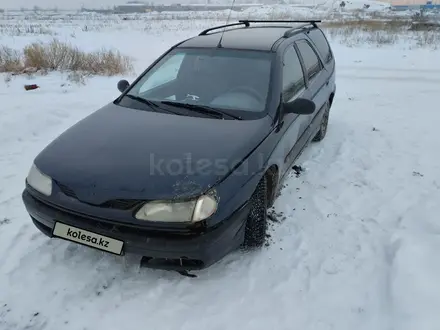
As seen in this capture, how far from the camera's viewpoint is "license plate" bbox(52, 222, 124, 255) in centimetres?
205

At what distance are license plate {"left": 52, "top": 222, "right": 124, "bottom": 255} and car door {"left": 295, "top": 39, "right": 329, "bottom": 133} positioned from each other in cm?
224

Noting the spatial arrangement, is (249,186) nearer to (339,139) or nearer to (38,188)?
(38,188)

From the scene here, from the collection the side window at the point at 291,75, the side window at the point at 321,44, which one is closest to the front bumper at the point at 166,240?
the side window at the point at 291,75

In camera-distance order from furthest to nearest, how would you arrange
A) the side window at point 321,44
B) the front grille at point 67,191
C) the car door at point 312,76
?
the side window at point 321,44 → the car door at point 312,76 → the front grille at point 67,191

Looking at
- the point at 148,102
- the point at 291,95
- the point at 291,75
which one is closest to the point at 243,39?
the point at 291,75

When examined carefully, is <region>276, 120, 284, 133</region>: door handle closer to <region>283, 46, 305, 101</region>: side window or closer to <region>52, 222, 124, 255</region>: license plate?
<region>283, 46, 305, 101</region>: side window

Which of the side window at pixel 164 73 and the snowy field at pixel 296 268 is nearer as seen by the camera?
the snowy field at pixel 296 268

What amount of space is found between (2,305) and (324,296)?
6.66 feet

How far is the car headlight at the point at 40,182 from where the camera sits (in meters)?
2.22

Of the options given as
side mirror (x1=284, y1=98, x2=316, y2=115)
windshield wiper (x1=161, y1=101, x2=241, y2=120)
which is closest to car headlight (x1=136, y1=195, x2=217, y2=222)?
windshield wiper (x1=161, y1=101, x2=241, y2=120)

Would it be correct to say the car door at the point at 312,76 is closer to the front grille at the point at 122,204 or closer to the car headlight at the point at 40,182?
the front grille at the point at 122,204

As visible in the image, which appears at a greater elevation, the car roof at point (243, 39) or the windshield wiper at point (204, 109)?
the car roof at point (243, 39)

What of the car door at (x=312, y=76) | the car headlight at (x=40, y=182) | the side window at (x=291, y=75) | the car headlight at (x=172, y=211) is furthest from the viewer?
the car door at (x=312, y=76)

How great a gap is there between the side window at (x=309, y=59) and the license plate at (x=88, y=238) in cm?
274
